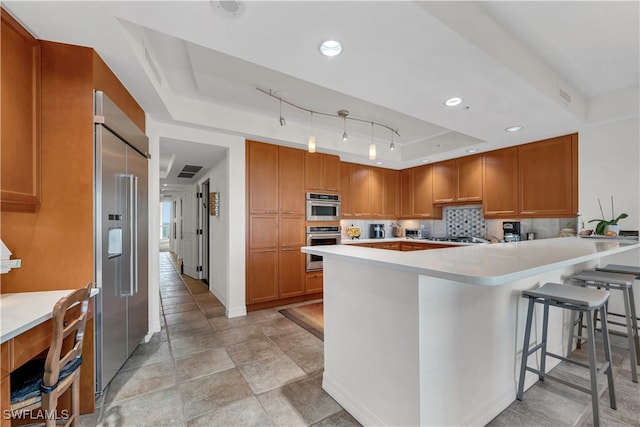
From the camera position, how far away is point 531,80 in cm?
220

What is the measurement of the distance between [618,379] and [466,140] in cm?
311

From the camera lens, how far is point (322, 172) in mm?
4402

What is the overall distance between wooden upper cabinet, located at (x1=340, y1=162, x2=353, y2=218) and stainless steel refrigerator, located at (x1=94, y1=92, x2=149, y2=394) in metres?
3.30

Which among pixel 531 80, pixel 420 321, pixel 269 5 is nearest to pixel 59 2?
pixel 269 5

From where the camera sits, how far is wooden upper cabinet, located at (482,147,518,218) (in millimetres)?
3973

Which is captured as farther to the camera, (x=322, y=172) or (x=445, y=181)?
(x=445, y=181)

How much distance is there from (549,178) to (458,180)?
4.15ft

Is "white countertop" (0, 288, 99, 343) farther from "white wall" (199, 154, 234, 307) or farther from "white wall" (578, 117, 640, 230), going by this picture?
"white wall" (578, 117, 640, 230)

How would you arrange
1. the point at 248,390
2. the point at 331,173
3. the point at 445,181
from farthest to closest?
the point at 445,181 → the point at 331,173 → the point at 248,390

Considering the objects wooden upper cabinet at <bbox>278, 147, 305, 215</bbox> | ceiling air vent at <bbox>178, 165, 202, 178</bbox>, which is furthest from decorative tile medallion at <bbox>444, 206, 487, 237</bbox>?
ceiling air vent at <bbox>178, 165, 202, 178</bbox>

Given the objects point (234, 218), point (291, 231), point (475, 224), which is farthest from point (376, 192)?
point (234, 218)

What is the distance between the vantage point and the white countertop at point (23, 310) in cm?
116

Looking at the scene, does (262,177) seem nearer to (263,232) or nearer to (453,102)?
(263,232)

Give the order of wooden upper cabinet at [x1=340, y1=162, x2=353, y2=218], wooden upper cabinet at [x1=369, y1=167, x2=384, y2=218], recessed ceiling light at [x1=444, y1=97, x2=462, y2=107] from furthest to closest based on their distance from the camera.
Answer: wooden upper cabinet at [x1=369, y1=167, x2=384, y2=218], wooden upper cabinet at [x1=340, y1=162, x2=353, y2=218], recessed ceiling light at [x1=444, y1=97, x2=462, y2=107]
